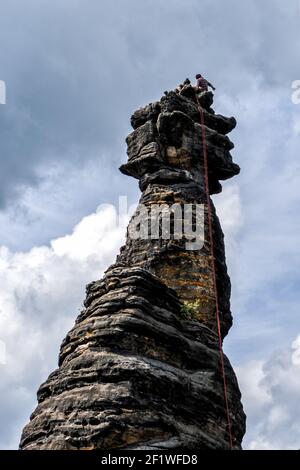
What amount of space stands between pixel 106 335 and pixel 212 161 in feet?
36.8

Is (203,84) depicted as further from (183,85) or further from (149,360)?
(149,360)

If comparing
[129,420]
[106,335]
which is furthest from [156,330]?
[129,420]

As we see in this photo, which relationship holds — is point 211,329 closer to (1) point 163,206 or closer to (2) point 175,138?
(1) point 163,206

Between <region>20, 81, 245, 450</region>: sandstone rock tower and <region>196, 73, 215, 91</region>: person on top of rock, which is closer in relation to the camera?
<region>20, 81, 245, 450</region>: sandstone rock tower

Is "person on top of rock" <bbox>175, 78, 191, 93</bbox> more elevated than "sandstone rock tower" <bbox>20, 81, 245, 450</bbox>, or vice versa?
"person on top of rock" <bbox>175, 78, 191, 93</bbox>

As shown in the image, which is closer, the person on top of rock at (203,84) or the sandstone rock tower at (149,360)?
the sandstone rock tower at (149,360)

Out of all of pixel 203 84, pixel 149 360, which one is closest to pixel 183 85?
pixel 203 84

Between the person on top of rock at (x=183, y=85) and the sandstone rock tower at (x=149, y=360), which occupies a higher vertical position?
the person on top of rock at (x=183, y=85)

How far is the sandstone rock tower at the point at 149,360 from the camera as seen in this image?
49.6 feet

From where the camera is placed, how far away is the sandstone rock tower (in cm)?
1512

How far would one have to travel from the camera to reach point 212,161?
26031 mm

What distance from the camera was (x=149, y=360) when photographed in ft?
54.3

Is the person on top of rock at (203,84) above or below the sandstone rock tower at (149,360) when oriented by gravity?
above

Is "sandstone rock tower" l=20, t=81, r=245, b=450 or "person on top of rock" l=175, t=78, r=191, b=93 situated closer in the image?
"sandstone rock tower" l=20, t=81, r=245, b=450
